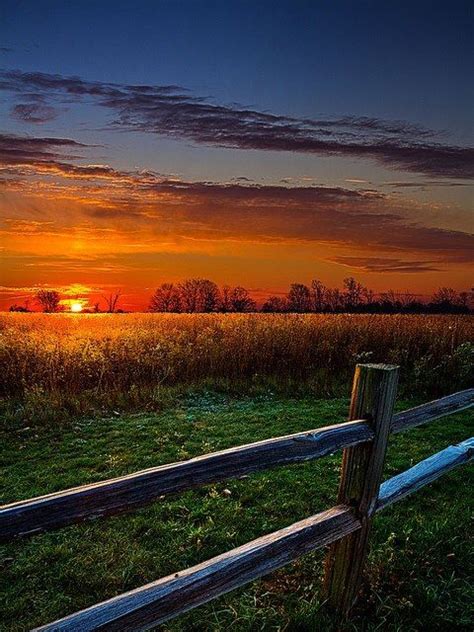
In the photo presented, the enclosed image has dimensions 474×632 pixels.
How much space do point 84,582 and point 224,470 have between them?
224 cm

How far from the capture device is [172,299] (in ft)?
141

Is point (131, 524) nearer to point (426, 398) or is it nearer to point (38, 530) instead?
point (38, 530)

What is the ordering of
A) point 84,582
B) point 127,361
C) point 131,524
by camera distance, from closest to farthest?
point 84,582, point 131,524, point 127,361

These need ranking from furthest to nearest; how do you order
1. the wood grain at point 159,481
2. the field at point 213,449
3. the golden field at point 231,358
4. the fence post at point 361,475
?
the golden field at point 231,358
the field at point 213,449
the fence post at point 361,475
the wood grain at point 159,481

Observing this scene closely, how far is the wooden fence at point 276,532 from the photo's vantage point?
79.5 inches

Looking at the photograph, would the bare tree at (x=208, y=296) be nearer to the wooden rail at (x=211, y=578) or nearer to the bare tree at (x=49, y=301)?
the bare tree at (x=49, y=301)

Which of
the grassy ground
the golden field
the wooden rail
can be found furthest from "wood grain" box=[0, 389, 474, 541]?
the golden field

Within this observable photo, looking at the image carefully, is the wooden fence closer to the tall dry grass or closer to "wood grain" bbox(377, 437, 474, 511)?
"wood grain" bbox(377, 437, 474, 511)

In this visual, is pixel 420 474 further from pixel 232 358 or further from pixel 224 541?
pixel 232 358

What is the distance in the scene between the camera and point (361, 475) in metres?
3.13

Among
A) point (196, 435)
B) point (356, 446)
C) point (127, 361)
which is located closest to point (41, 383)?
point (127, 361)

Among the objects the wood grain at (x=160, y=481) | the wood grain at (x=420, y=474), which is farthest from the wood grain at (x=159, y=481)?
the wood grain at (x=420, y=474)

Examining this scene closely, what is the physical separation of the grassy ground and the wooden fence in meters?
0.50

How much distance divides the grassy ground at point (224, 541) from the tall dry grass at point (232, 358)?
2.93 meters
